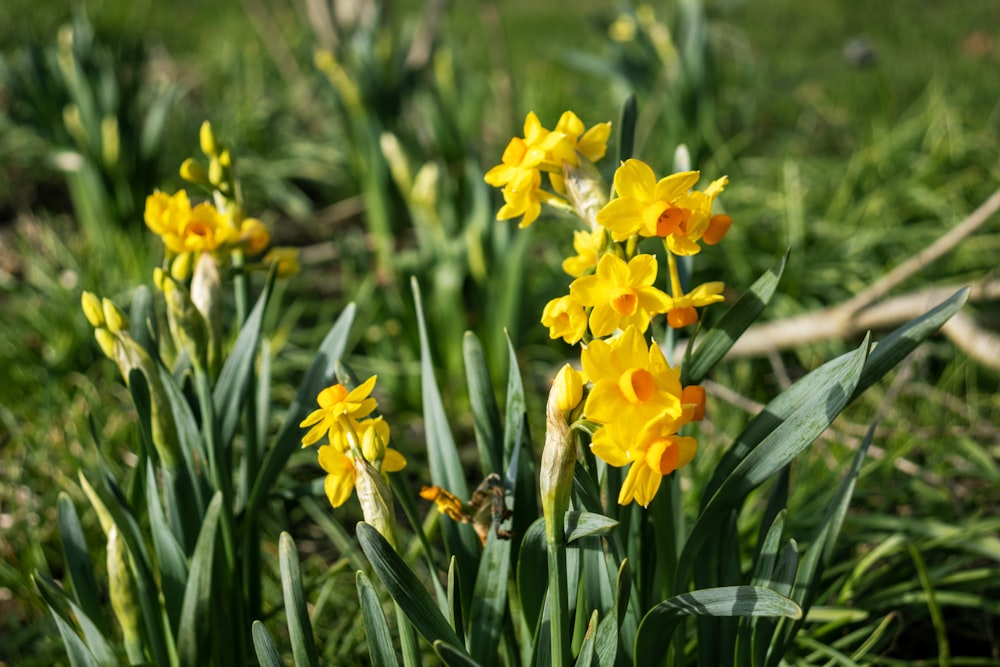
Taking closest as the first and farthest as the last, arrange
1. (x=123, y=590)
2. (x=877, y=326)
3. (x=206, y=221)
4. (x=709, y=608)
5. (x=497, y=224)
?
(x=709, y=608)
(x=123, y=590)
(x=206, y=221)
(x=877, y=326)
(x=497, y=224)

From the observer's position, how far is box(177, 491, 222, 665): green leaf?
98cm

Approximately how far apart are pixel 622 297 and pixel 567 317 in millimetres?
68

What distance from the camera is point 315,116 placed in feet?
13.1

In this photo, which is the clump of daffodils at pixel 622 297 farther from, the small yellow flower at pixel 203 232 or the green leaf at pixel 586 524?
the small yellow flower at pixel 203 232

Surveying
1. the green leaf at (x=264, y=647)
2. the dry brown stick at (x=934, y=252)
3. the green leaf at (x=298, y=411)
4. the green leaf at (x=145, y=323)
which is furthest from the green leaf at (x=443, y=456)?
the dry brown stick at (x=934, y=252)

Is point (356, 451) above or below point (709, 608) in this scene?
above

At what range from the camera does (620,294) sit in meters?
0.77

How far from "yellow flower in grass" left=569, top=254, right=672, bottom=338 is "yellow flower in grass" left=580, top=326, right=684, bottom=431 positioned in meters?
0.05

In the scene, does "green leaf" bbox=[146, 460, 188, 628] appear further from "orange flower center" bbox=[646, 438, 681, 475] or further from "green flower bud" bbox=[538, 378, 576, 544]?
"orange flower center" bbox=[646, 438, 681, 475]

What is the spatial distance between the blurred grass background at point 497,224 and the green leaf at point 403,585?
0.51 m

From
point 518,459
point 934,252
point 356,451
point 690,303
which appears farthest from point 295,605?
point 934,252

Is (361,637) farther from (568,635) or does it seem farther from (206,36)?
(206,36)

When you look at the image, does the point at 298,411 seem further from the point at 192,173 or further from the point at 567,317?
the point at 567,317

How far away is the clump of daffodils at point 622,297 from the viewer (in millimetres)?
716
